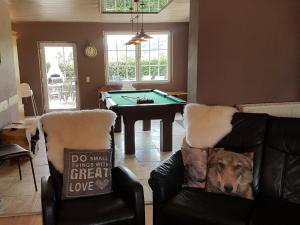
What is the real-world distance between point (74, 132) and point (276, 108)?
2.20 metres

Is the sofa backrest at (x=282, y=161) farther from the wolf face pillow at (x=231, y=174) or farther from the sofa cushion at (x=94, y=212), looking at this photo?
the sofa cushion at (x=94, y=212)

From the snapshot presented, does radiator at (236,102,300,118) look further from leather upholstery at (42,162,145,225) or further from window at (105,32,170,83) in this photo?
window at (105,32,170,83)

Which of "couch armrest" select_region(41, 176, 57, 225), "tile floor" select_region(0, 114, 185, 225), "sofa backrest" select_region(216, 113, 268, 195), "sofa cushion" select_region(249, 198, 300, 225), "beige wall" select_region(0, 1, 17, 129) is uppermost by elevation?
"beige wall" select_region(0, 1, 17, 129)

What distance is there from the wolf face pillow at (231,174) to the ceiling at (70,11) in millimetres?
3429

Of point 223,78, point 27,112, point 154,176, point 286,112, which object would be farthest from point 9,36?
point 286,112

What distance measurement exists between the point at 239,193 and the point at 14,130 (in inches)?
125

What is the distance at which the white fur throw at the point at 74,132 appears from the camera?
2303 mm

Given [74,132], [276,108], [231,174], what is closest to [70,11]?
[74,132]

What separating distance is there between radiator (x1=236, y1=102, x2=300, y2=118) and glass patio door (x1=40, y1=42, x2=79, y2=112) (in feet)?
17.2

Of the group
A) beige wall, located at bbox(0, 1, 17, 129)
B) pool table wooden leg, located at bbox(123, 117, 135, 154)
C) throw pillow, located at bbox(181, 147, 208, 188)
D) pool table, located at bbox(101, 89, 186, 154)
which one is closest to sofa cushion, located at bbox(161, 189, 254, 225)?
throw pillow, located at bbox(181, 147, 208, 188)

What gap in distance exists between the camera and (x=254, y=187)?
2.23m

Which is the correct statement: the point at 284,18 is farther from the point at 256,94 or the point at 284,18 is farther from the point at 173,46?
the point at 173,46

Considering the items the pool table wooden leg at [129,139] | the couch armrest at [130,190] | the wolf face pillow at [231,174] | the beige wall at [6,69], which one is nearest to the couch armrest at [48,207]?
the couch armrest at [130,190]

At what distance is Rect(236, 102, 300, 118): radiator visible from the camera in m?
3.16
